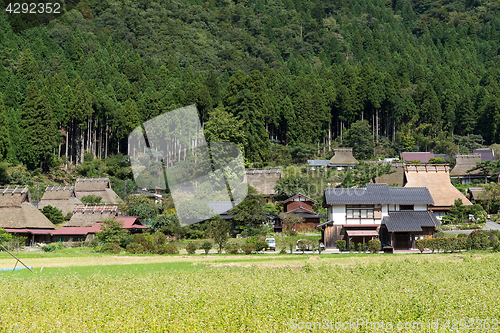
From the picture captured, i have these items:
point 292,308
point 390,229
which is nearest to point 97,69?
point 390,229

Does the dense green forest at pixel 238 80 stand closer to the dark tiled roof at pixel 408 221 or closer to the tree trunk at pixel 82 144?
the tree trunk at pixel 82 144

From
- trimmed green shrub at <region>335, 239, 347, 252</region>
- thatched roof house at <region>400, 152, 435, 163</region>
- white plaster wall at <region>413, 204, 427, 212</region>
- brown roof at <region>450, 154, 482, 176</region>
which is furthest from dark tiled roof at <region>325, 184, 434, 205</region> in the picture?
thatched roof house at <region>400, 152, 435, 163</region>

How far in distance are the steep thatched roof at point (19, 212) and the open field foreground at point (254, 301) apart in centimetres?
1965

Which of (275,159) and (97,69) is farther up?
(97,69)

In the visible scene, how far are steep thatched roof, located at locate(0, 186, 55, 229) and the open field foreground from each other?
64.5ft

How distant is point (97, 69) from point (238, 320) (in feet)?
187

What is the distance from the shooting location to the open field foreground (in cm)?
926

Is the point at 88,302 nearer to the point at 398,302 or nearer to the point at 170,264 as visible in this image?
the point at 398,302

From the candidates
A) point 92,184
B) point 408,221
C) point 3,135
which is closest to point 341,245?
point 408,221

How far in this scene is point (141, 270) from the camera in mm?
17797

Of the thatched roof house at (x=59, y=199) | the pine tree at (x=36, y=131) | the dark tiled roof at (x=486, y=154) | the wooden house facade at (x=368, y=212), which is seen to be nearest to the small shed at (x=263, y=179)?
the wooden house facade at (x=368, y=212)

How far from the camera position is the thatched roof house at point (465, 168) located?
149 feet

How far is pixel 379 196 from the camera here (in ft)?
99.7

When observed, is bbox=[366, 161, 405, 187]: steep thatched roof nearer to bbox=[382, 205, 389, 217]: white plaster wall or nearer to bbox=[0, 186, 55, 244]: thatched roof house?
bbox=[382, 205, 389, 217]: white plaster wall
